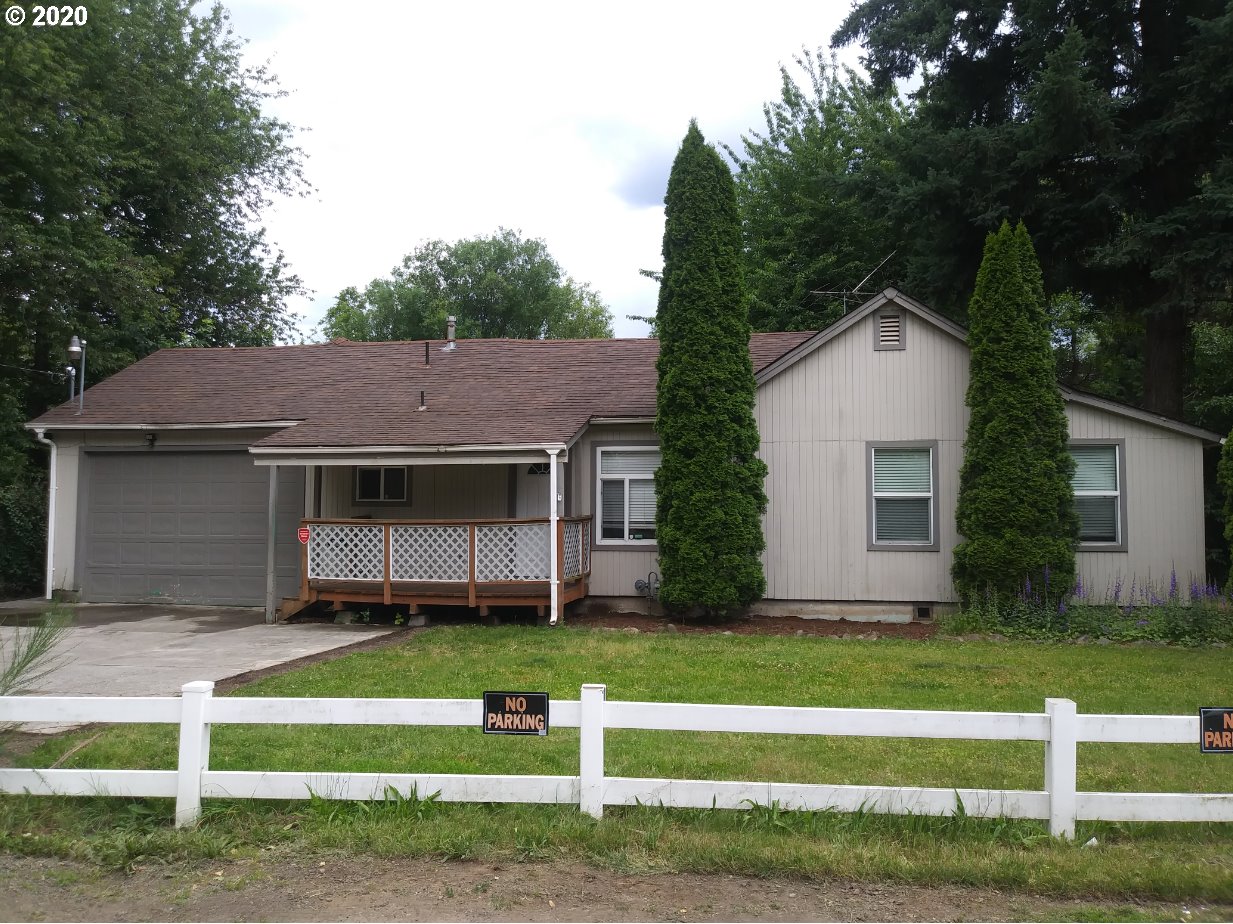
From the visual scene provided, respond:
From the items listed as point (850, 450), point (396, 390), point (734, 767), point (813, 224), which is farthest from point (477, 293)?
point (734, 767)

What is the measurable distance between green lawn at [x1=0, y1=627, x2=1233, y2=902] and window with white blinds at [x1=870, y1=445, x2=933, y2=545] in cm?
345

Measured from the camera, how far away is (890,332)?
1350cm

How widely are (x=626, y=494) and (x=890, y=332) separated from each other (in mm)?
4500

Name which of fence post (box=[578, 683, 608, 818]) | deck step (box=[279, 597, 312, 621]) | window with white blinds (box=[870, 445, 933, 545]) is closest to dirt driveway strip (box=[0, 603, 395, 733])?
deck step (box=[279, 597, 312, 621])

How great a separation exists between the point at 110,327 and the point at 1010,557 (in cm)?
1927

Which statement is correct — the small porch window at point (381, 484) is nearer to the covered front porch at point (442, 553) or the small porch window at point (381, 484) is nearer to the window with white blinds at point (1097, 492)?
the covered front porch at point (442, 553)

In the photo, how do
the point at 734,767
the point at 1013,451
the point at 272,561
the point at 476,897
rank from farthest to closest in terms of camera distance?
the point at 272,561 → the point at 1013,451 → the point at 734,767 → the point at 476,897

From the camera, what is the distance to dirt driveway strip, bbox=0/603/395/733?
8891 mm

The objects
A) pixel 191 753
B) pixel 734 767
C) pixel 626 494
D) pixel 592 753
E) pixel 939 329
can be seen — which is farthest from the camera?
pixel 626 494

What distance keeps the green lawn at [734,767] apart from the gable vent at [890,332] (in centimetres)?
503

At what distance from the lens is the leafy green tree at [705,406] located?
12.9m

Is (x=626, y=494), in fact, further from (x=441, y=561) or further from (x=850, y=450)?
(x=850, y=450)

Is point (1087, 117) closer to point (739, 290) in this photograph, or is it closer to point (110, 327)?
point (739, 290)

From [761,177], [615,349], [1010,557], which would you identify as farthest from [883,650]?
[761,177]
